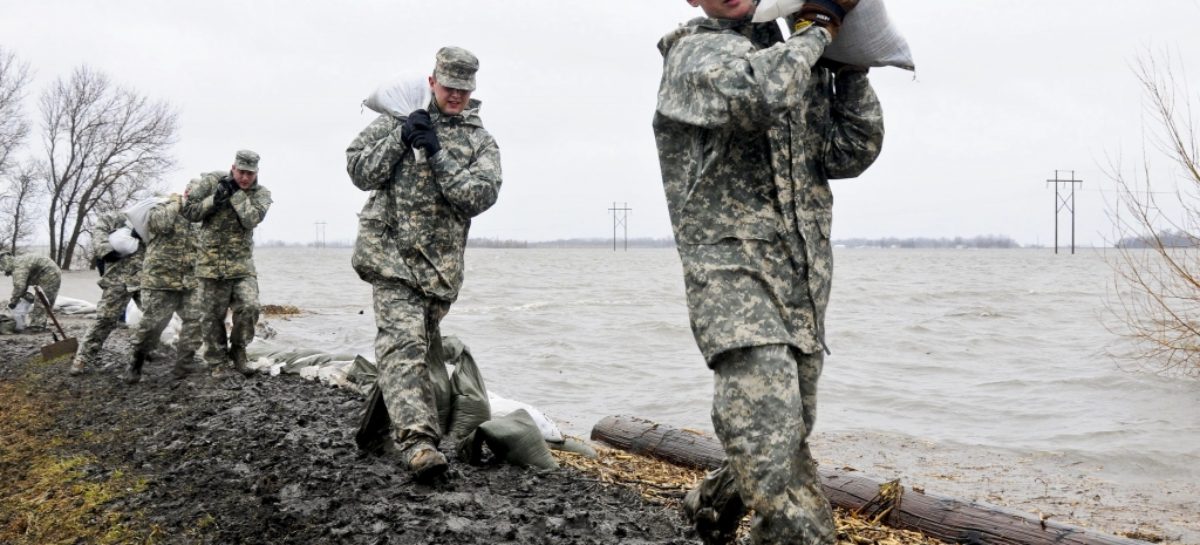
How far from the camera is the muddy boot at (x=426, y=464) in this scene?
4850mm

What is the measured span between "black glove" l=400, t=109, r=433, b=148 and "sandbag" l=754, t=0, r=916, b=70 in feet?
8.05

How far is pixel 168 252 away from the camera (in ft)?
33.2

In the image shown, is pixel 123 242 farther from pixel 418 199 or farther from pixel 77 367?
pixel 418 199

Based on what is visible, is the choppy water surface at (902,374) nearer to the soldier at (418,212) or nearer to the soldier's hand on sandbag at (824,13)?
the soldier at (418,212)

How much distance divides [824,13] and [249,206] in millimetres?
7601

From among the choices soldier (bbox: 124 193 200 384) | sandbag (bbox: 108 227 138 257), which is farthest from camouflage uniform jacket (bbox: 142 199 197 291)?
sandbag (bbox: 108 227 138 257)

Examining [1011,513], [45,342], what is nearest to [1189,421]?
[1011,513]

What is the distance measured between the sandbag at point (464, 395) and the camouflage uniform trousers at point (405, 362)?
0.95m

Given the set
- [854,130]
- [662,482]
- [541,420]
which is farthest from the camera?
[541,420]

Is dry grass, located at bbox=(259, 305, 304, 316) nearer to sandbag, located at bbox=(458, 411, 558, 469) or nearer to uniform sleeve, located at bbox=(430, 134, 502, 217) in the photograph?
sandbag, located at bbox=(458, 411, 558, 469)

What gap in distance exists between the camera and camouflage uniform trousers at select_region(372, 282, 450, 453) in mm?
5133

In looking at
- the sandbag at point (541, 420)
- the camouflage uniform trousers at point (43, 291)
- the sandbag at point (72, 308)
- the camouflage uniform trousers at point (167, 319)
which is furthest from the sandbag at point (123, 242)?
the sandbag at point (72, 308)

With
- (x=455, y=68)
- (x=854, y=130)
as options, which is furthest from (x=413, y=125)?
(x=854, y=130)

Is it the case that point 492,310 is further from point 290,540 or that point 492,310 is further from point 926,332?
point 290,540
